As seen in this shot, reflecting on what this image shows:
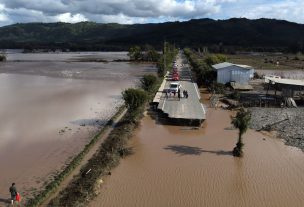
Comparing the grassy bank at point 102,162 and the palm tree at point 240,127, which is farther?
the palm tree at point 240,127

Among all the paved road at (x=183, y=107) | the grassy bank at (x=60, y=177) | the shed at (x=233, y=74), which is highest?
the shed at (x=233, y=74)

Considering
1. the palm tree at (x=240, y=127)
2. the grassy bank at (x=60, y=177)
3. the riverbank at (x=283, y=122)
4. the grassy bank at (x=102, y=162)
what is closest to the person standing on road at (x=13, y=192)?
the grassy bank at (x=60, y=177)

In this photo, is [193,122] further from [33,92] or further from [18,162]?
[33,92]

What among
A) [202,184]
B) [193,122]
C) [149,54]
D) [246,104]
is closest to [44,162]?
[202,184]

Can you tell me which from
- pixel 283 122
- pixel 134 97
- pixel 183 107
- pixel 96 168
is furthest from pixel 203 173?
pixel 183 107

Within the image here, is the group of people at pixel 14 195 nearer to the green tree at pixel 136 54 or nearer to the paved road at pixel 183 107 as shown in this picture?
the paved road at pixel 183 107

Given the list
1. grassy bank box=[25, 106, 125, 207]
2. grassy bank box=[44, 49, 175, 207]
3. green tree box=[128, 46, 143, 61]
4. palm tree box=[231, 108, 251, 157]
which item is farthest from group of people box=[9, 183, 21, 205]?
green tree box=[128, 46, 143, 61]

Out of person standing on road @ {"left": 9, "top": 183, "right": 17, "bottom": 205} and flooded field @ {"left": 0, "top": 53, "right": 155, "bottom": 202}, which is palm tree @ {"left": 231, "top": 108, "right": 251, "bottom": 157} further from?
person standing on road @ {"left": 9, "top": 183, "right": 17, "bottom": 205}
